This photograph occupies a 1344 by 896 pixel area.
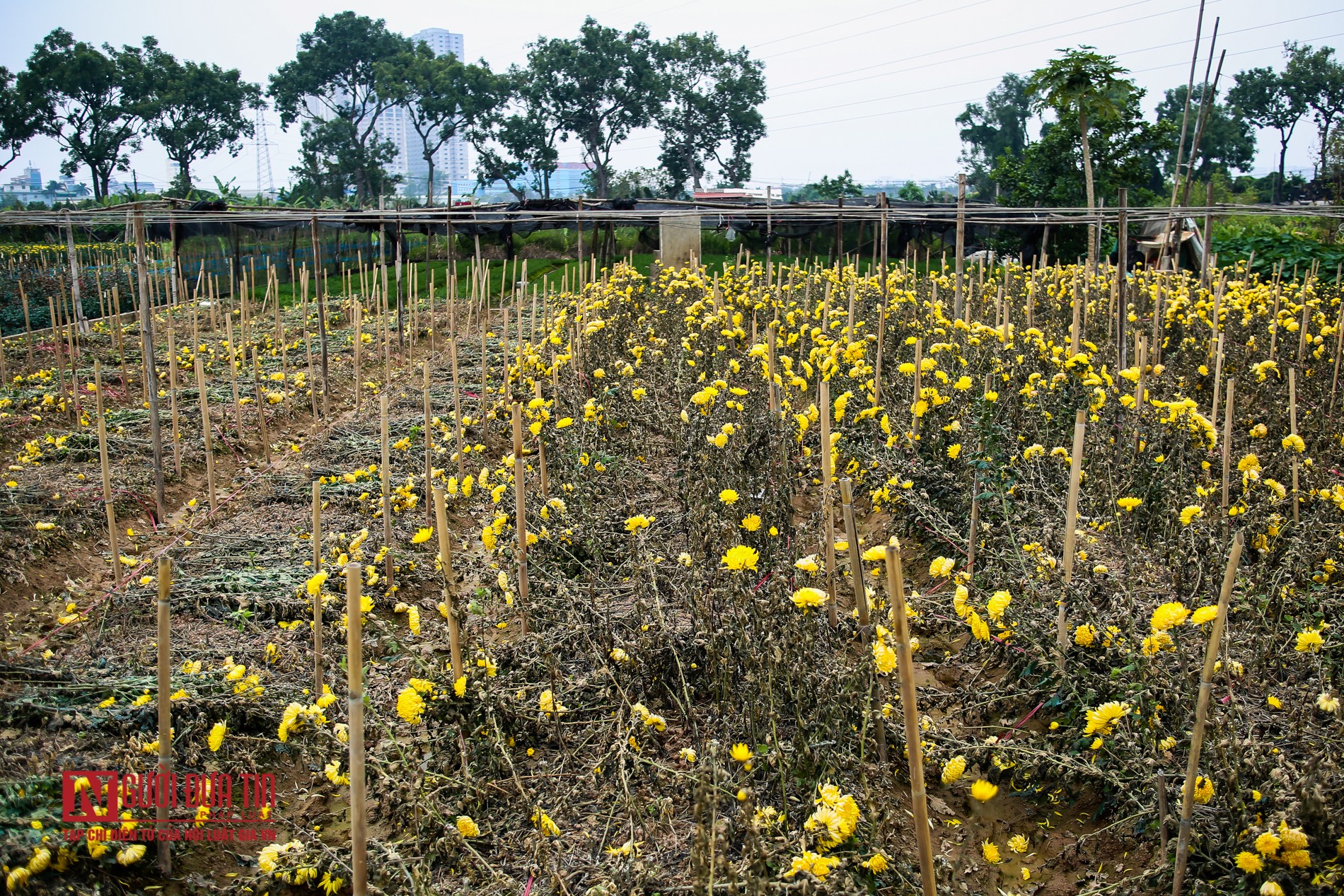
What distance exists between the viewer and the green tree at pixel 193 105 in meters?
39.1

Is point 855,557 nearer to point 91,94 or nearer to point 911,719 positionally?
point 911,719

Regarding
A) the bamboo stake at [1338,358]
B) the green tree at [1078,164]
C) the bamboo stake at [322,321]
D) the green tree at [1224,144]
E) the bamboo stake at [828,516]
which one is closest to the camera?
the bamboo stake at [828,516]

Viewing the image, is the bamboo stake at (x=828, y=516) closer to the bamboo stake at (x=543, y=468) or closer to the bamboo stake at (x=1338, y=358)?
the bamboo stake at (x=543, y=468)

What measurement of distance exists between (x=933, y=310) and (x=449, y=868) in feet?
16.2

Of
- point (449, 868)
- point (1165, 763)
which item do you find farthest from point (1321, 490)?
point (449, 868)

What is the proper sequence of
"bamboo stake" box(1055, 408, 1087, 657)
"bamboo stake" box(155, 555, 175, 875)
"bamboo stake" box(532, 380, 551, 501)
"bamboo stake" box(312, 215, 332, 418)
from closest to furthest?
"bamboo stake" box(155, 555, 175, 875) → "bamboo stake" box(1055, 408, 1087, 657) → "bamboo stake" box(532, 380, 551, 501) → "bamboo stake" box(312, 215, 332, 418)

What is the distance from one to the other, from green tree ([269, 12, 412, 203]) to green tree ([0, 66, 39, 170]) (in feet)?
36.3

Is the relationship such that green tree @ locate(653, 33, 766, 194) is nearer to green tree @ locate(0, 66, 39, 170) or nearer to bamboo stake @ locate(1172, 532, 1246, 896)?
green tree @ locate(0, 66, 39, 170)

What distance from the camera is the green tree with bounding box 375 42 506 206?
42312 mm

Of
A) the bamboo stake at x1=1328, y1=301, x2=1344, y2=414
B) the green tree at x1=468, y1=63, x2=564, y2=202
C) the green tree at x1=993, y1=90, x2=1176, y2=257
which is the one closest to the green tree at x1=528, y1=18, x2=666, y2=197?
the green tree at x1=468, y1=63, x2=564, y2=202

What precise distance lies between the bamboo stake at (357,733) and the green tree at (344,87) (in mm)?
44623

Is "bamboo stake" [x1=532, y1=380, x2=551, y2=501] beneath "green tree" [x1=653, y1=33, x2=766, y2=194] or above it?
beneath

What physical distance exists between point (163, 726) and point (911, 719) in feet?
6.52

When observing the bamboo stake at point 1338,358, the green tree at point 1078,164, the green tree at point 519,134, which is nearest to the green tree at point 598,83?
the green tree at point 519,134
